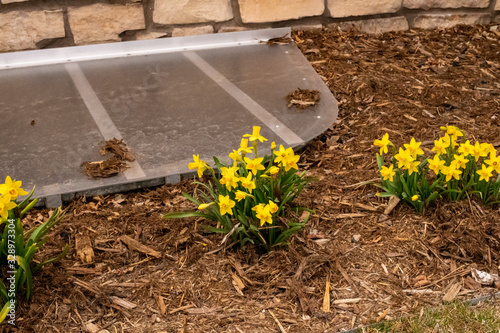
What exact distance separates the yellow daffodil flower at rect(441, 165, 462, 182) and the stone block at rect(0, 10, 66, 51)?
118 inches

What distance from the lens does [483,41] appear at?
182 inches

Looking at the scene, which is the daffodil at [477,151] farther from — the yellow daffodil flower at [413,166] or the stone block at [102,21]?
the stone block at [102,21]

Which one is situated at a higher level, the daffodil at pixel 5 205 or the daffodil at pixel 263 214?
the daffodil at pixel 5 205

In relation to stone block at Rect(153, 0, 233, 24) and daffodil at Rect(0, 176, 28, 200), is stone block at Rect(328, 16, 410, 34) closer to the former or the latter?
stone block at Rect(153, 0, 233, 24)

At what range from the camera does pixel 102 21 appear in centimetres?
421

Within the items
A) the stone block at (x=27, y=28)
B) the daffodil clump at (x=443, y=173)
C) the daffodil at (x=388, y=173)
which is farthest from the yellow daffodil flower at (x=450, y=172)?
the stone block at (x=27, y=28)

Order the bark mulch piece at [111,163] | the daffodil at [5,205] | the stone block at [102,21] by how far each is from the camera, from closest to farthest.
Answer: the daffodil at [5,205], the bark mulch piece at [111,163], the stone block at [102,21]

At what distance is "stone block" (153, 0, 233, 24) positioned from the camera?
430 cm

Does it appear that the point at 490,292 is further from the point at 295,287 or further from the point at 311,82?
the point at 311,82

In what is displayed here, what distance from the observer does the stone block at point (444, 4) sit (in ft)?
15.7

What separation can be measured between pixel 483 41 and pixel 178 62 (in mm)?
2487

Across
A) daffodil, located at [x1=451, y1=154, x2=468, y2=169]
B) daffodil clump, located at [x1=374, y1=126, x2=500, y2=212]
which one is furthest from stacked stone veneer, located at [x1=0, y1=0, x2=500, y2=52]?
daffodil, located at [x1=451, y1=154, x2=468, y2=169]

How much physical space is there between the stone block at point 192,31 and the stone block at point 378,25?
3.71 feet

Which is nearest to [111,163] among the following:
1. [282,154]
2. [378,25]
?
[282,154]
